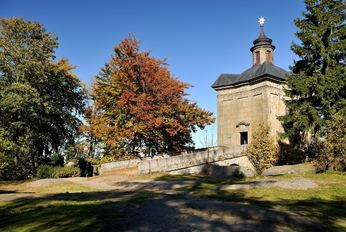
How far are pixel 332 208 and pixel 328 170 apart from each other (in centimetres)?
1149

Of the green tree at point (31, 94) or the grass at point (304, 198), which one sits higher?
the green tree at point (31, 94)

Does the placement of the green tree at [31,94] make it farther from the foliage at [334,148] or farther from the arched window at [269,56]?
the arched window at [269,56]

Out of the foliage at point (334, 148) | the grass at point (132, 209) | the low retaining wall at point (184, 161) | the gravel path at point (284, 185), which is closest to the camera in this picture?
the grass at point (132, 209)

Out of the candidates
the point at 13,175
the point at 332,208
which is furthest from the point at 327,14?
the point at 13,175

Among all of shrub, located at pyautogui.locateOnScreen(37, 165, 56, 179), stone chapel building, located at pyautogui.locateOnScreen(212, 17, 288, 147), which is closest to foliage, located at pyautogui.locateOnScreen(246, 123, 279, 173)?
stone chapel building, located at pyautogui.locateOnScreen(212, 17, 288, 147)

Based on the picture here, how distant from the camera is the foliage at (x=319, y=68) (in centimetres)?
2564

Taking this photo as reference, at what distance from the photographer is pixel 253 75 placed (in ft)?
123

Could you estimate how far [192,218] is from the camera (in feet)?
26.2

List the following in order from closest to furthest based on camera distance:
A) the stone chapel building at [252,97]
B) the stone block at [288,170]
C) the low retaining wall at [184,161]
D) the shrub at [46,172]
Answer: the stone block at [288,170]
the low retaining wall at [184,161]
the shrub at [46,172]
the stone chapel building at [252,97]

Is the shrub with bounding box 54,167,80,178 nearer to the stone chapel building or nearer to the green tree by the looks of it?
the green tree

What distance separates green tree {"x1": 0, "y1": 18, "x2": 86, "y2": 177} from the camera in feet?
81.3

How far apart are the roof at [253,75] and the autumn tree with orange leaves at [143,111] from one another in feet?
32.2

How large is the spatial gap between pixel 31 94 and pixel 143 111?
345 inches

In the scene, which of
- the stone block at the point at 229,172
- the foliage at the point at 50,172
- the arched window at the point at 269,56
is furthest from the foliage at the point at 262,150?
the arched window at the point at 269,56
